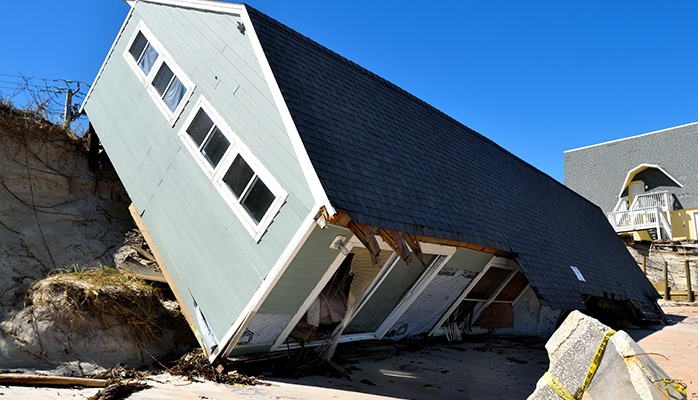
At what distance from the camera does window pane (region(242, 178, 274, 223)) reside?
7.46 metres

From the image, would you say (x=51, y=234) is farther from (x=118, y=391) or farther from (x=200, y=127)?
(x=118, y=391)

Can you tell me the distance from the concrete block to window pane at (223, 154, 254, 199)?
4.81 m

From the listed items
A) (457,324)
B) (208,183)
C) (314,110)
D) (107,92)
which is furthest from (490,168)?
(107,92)

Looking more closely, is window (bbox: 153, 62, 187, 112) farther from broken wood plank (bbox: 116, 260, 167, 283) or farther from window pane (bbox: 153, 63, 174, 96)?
broken wood plank (bbox: 116, 260, 167, 283)

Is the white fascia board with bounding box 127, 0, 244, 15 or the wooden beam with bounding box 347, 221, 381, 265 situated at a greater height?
the white fascia board with bounding box 127, 0, 244, 15

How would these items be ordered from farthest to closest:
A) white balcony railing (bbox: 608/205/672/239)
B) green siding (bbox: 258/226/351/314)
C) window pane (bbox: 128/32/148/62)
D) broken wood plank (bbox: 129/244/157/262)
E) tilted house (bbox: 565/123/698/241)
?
1. tilted house (bbox: 565/123/698/241)
2. white balcony railing (bbox: 608/205/672/239)
3. window pane (bbox: 128/32/148/62)
4. broken wood plank (bbox: 129/244/157/262)
5. green siding (bbox: 258/226/351/314)

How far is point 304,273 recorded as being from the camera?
7.32 metres

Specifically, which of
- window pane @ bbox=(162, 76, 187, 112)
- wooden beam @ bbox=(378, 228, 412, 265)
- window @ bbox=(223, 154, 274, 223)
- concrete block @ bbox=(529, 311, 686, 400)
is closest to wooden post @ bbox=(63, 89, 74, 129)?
window pane @ bbox=(162, 76, 187, 112)

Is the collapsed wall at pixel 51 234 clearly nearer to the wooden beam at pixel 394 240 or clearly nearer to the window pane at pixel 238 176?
the window pane at pixel 238 176

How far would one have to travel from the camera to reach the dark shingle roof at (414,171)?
7801mm

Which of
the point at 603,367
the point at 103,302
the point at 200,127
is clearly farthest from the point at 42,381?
the point at 603,367

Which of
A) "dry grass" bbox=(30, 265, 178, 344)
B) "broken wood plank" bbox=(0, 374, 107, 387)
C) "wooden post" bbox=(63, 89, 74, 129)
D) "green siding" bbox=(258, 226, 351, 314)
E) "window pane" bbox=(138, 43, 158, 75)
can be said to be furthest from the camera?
"wooden post" bbox=(63, 89, 74, 129)

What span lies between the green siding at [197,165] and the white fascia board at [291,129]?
0.11 metres

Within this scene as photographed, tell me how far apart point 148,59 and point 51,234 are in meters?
3.91
